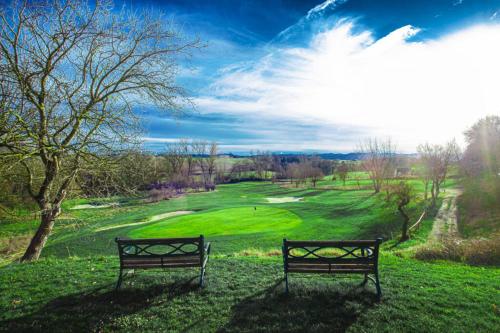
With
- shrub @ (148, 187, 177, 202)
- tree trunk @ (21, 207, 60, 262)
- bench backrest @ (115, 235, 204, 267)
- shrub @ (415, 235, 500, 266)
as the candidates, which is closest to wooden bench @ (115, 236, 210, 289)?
bench backrest @ (115, 235, 204, 267)

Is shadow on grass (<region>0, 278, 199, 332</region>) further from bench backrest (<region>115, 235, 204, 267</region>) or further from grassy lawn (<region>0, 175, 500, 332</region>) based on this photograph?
bench backrest (<region>115, 235, 204, 267</region>)

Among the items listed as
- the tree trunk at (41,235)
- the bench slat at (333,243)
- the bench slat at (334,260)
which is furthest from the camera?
the tree trunk at (41,235)

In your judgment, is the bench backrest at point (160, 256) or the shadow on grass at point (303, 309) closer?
the shadow on grass at point (303, 309)

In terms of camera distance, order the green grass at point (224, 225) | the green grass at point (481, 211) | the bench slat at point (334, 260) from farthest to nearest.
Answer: the green grass at point (224, 225), the green grass at point (481, 211), the bench slat at point (334, 260)

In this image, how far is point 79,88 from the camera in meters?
8.34

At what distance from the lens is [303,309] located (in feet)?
15.6

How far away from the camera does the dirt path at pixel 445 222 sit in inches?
816

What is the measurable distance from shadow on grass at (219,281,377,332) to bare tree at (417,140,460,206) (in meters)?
34.5

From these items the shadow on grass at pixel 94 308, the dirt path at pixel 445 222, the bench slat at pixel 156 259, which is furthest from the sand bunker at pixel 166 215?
the dirt path at pixel 445 222

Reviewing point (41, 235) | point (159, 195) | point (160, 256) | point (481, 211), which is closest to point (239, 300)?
point (160, 256)

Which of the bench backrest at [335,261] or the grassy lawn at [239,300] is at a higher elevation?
the bench backrest at [335,261]

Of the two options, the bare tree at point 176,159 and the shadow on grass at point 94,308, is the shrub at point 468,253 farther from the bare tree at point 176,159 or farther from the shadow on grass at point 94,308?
the bare tree at point 176,159

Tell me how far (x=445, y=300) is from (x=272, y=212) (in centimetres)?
2651

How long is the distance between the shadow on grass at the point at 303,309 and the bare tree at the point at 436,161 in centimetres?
3453
